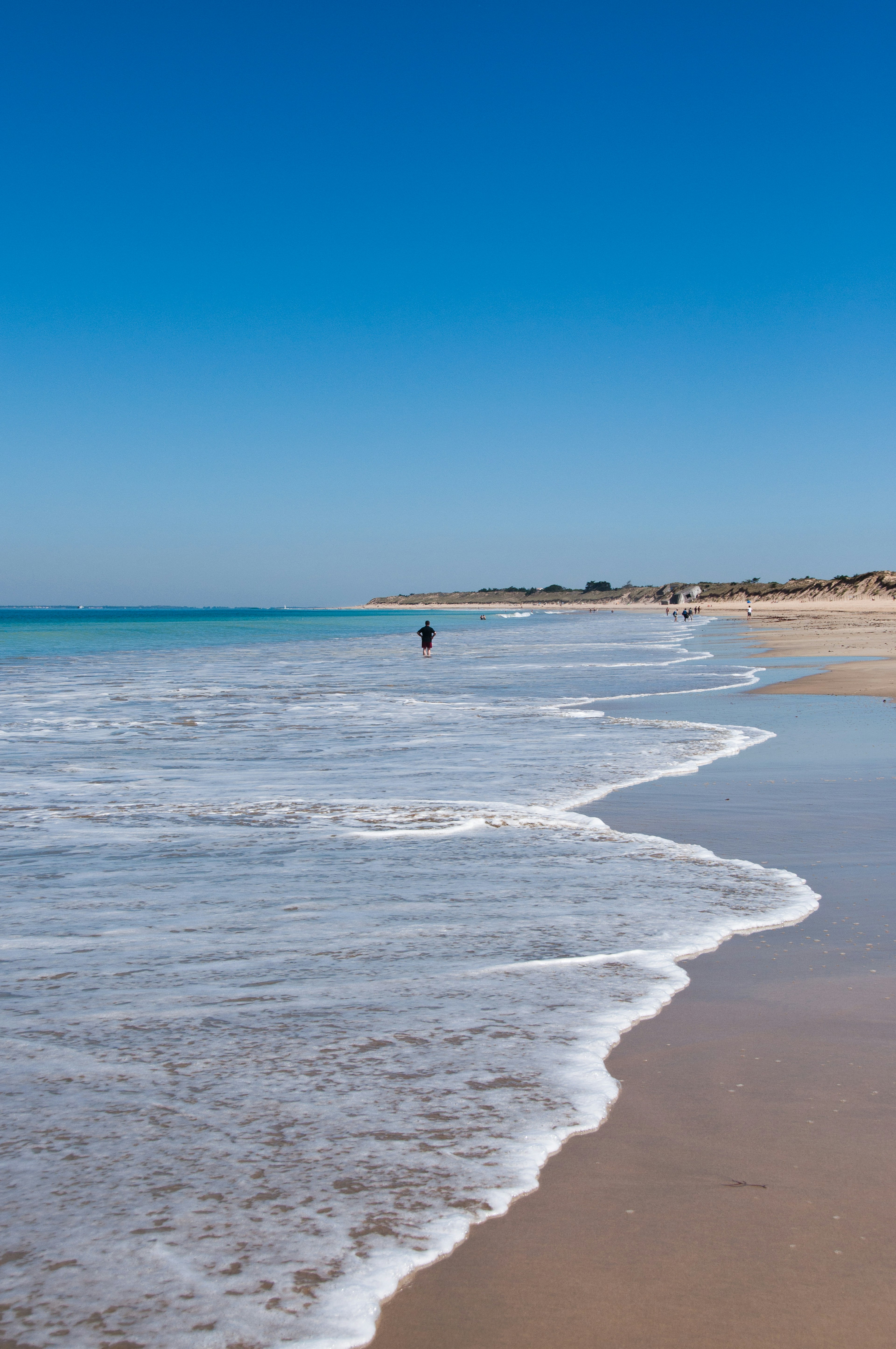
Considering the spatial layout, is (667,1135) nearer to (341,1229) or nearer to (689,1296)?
(689,1296)

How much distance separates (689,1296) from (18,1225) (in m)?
1.91

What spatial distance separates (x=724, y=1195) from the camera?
2.85m

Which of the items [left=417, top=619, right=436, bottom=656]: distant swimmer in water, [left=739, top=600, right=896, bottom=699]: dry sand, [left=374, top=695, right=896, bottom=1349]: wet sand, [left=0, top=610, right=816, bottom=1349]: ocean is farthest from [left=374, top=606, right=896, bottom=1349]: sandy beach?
[left=417, top=619, right=436, bottom=656]: distant swimmer in water

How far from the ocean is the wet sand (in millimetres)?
148

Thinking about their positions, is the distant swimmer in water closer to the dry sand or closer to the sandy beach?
the dry sand

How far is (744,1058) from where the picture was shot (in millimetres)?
3764

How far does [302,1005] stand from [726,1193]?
2.13 m

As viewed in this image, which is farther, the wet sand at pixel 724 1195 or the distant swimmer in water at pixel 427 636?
the distant swimmer in water at pixel 427 636

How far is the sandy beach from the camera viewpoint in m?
2.36

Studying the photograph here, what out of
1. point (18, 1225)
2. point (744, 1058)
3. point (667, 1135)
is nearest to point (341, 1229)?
point (18, 1225)

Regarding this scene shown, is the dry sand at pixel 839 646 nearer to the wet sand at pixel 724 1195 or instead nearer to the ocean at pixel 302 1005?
the ocean at pixel 302 1005

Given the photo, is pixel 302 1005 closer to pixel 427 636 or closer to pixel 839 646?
pixel 427 636

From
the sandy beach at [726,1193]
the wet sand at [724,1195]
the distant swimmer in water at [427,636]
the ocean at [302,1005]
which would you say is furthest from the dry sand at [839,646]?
the wet sand at [724,1195]

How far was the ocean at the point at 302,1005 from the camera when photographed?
264cm
